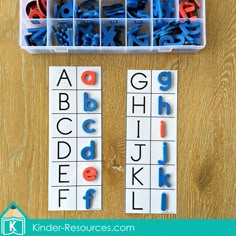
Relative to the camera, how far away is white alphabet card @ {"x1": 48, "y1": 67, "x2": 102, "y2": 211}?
0.83m

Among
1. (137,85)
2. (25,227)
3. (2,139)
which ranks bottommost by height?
(25,227)

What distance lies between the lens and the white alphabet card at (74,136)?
2.72ft

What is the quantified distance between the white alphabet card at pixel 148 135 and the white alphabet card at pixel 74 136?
0.07 metres

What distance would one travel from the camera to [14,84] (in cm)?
83

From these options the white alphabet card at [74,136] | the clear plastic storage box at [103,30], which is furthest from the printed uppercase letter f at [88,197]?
the clear plastic storage box at [103,30]

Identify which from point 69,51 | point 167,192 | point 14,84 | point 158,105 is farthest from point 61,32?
point 167,192

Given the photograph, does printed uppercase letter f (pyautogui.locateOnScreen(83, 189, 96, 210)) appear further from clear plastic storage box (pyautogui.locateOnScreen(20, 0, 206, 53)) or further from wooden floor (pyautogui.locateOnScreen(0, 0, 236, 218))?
clear plastic storage box (pyautogui.locateOnScreen(20, 0, 206, 53))

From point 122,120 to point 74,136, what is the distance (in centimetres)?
12

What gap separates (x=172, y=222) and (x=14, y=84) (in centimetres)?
50

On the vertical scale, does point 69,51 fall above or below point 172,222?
above

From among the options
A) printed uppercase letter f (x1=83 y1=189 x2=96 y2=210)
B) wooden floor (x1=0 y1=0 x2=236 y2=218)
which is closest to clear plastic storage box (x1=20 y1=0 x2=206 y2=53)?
wooden floor (x1=0 y1=0 x2=236 y2=218)

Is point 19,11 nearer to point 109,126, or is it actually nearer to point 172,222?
→ point 109,126

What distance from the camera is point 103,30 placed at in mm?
792

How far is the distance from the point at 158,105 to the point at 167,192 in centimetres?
21
